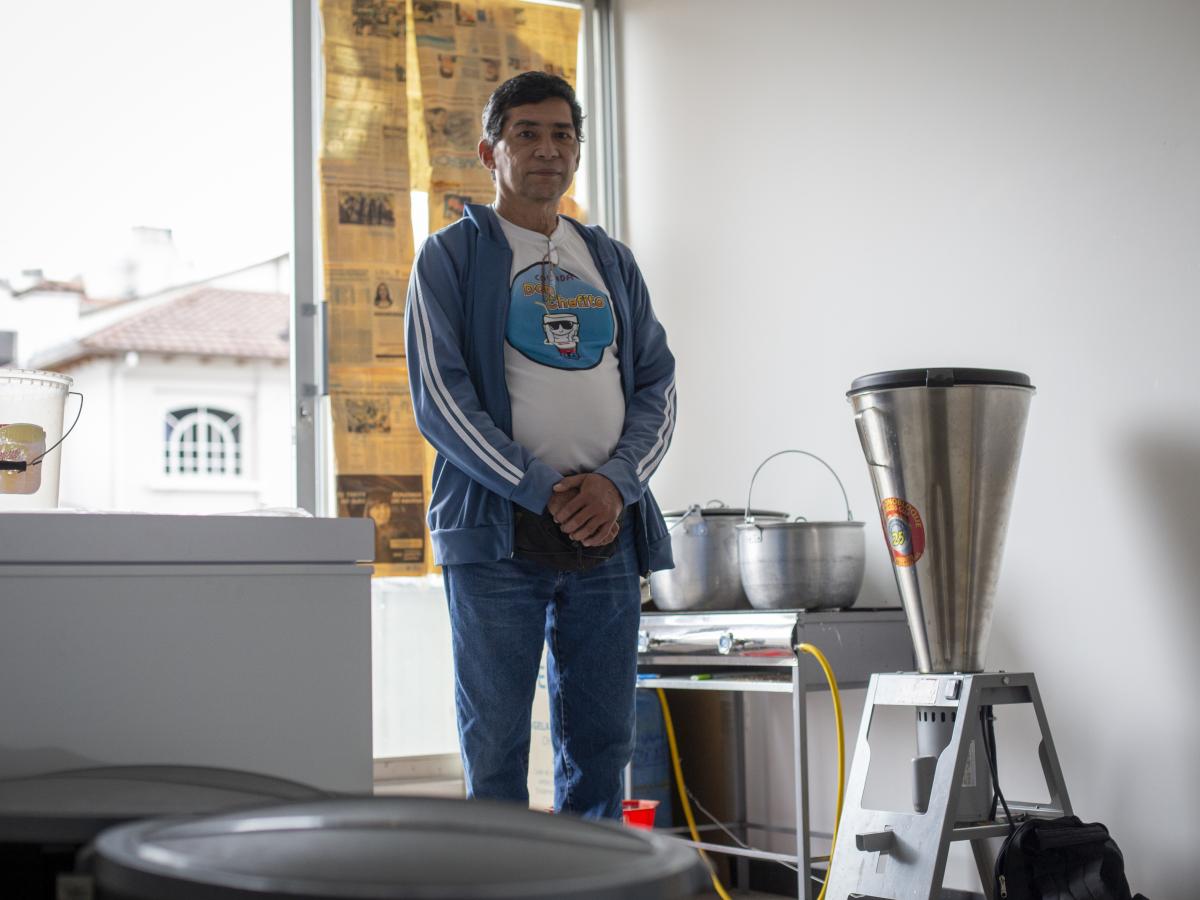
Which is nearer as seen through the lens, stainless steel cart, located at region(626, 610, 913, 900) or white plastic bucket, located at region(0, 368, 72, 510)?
white plastic bucket, located at region(0, 368, 72, 510)

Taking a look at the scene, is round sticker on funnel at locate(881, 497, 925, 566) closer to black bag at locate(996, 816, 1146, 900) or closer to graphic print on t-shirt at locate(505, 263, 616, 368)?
black bag at locate(996, 816, 1146, 900)

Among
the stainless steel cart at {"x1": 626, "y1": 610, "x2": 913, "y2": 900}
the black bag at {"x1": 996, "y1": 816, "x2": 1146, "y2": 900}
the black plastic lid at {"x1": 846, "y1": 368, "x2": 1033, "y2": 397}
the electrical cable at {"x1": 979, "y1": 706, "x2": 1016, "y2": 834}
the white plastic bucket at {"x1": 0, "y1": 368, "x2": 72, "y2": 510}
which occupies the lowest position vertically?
the black bag at {"x1": 996, "y1": 816, "x2": 1146, "y2": 900}

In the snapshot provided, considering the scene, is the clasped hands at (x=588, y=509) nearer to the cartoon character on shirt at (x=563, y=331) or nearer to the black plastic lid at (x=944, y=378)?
the cartoon character on shirt at (x=563, y=331)

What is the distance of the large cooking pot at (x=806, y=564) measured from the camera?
9.13ft

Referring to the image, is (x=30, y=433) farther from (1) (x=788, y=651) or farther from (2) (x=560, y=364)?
(1) (x=788, y=651)

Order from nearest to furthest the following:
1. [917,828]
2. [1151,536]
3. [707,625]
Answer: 1. [917,828]
2. [1151,536]
3. [707,625]

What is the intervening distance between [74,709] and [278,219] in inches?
116

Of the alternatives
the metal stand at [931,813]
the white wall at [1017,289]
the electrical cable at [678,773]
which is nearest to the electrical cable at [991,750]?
the metal stand at [931,813]

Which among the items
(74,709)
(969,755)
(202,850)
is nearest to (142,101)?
(969,755)

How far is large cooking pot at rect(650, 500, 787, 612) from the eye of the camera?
9.91 ft

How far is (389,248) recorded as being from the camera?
146 inches

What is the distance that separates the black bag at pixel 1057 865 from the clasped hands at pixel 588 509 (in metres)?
0.86

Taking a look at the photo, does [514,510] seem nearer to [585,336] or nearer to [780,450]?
[585,336]

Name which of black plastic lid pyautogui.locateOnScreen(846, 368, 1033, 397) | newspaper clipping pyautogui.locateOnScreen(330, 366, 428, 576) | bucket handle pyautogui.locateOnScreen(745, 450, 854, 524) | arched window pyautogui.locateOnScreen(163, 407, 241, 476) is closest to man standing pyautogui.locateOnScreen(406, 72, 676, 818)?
black plastic lid pyautogui.locateOnScreen(846, 368, 1033, 397)
